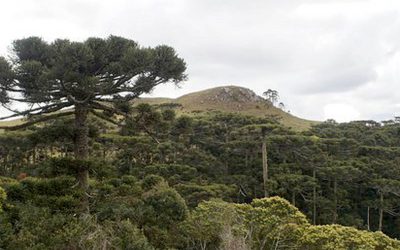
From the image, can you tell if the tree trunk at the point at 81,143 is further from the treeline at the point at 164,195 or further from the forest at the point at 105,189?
the treeline at the point at 164,195

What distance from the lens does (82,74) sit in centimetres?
1377

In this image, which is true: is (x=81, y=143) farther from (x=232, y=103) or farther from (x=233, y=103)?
(x=233, y=103)

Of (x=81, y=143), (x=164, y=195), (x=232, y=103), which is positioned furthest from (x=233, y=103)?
(x=81, y=143)

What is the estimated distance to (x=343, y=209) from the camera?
46094 millimetres

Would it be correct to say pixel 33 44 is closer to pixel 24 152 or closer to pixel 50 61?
pixel 50 61

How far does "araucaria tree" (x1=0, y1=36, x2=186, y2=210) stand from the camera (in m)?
13.2

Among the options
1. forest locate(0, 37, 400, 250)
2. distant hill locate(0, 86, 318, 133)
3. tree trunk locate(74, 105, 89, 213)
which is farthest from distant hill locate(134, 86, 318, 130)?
tree trunk locate(74, 105, 89, 213)

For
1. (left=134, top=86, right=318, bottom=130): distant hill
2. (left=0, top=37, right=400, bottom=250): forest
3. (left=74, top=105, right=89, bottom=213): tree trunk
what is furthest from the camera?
(left=134, top=86, right=318, bottom=130): distant hill

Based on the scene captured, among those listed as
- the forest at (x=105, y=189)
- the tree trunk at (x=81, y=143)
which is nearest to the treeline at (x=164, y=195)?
the forest at (x=105, y=189)

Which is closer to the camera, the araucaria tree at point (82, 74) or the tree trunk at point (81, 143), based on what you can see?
the araucaria tree at point (82, 74)

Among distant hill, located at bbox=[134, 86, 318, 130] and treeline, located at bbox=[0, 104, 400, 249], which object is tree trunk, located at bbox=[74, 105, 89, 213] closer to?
treeline, located at bbox=[0, 104, 400, 249]

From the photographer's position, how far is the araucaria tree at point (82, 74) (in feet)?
43.4

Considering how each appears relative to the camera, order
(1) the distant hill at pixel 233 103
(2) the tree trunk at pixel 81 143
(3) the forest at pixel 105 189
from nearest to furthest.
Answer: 1. (3) the forest at pixel 105 189
2. (2) the tree trunk at pixel 81 143
3. (1) the distant hill at pixel 233 103

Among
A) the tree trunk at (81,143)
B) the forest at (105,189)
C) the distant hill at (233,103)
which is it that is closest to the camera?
the forest at (105,189)
